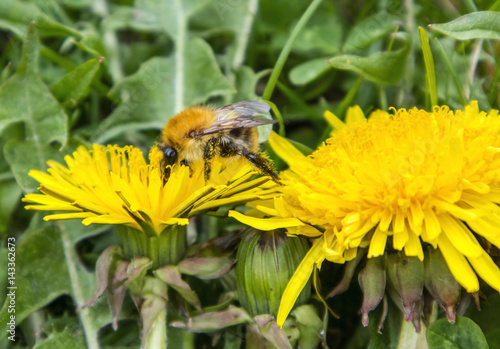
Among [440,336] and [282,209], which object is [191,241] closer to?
[282,209]

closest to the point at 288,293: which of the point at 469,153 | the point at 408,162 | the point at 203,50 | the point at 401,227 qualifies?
the point at 401,227

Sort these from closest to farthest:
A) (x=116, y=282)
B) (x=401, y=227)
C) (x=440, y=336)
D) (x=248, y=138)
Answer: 1. (x=401, y=227)
2. (x=440, y=336)
3. (x=116, y=282)
4. (x=248, y=138)

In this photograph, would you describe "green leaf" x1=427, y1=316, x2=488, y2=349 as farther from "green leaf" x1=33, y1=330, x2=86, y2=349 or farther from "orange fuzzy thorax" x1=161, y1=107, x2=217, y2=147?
"green leaf" x1=33, y1=330, x2=86, y2=349

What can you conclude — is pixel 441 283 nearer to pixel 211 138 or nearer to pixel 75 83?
pixel 211 138

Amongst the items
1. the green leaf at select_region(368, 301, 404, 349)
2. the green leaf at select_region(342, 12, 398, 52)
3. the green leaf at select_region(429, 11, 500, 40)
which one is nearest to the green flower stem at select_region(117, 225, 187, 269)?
the green leaf at select_region(368, 301, 404, 349)

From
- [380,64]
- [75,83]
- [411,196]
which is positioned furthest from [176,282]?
[380,64]
